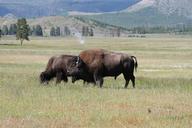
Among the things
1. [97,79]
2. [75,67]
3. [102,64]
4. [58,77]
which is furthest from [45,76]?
[102,64]

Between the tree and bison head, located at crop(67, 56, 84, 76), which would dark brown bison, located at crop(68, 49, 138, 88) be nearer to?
bison head, located at crop(67, 56, 84, 76)

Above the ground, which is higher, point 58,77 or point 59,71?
point 59,71

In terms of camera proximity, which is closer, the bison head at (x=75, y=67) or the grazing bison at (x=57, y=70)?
the bison head at (x=75, y=67)

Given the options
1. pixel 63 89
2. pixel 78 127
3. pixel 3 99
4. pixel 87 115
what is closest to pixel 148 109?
pixel 87 115

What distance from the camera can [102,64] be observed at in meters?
28.4

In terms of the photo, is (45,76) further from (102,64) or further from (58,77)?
(102,64)

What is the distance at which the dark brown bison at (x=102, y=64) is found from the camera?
2833cm

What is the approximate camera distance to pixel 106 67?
28594 mm

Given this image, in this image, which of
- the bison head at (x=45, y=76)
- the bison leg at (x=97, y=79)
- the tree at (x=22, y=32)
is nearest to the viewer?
the bison leg at (x=97, y=79)

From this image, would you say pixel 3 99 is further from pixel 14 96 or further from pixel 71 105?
pixel 71 105

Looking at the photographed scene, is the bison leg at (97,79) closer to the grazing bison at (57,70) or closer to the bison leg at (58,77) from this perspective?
the grazing bison at (57,70)

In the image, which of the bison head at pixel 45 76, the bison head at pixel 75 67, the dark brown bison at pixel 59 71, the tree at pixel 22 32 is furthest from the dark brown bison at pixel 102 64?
the tree at pixel 22 32

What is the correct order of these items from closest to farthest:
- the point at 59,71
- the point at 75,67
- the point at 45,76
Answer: the point at 75,67 → the point at 59,71 → the point at 45,76

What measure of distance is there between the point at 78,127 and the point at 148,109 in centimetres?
386
